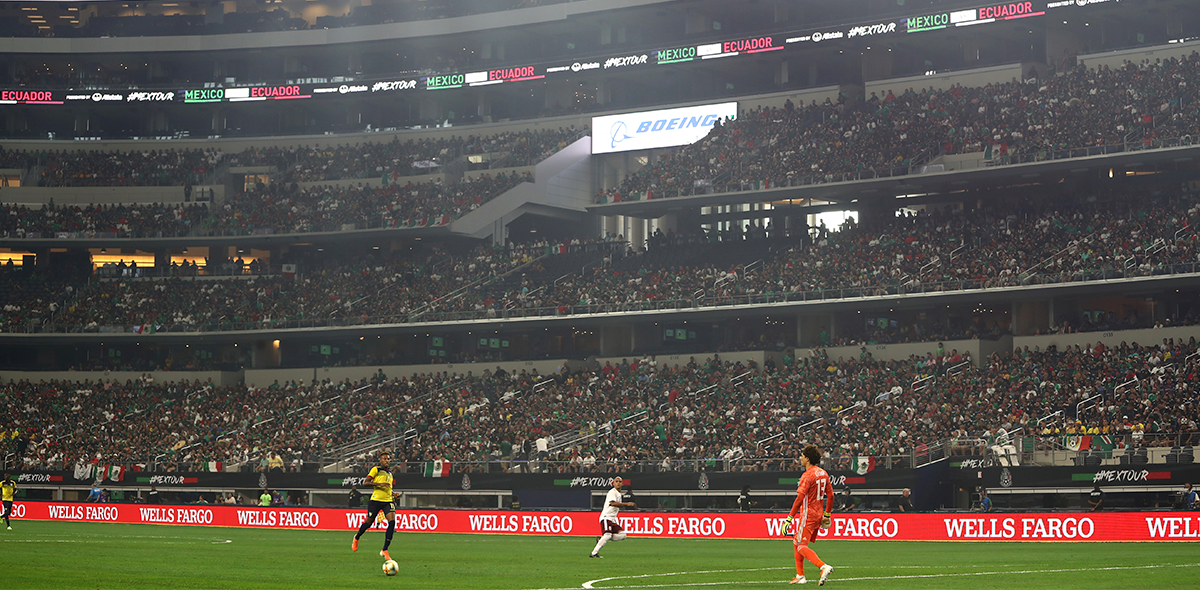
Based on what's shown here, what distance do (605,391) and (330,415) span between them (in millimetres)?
15099

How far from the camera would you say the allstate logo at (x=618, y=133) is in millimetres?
71344

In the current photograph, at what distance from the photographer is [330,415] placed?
201ft

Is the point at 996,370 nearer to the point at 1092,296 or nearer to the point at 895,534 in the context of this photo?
the point at 1092,296

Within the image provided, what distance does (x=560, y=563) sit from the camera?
25000 mm

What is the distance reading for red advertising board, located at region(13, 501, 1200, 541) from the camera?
31.0m

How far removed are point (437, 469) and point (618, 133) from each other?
2828 cm

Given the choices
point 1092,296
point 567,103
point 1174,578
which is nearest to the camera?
point 1174,578

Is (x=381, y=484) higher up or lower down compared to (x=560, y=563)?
higher up

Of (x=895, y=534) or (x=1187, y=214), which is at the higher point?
(x=1187, y=214)

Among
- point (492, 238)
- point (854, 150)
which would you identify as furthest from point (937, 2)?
point (492, 238)

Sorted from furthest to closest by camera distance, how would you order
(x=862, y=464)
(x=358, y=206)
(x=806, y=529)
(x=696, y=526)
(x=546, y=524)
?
(x=358, y=206)
(x=862, y=464)
(x=546, y=524)
(x=696, y=526)
(x=806, y=529)

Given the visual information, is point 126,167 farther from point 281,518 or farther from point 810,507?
point 810,507

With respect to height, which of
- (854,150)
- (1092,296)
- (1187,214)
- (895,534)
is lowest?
(895,534)

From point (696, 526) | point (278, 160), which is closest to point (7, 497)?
point (696, 526)
